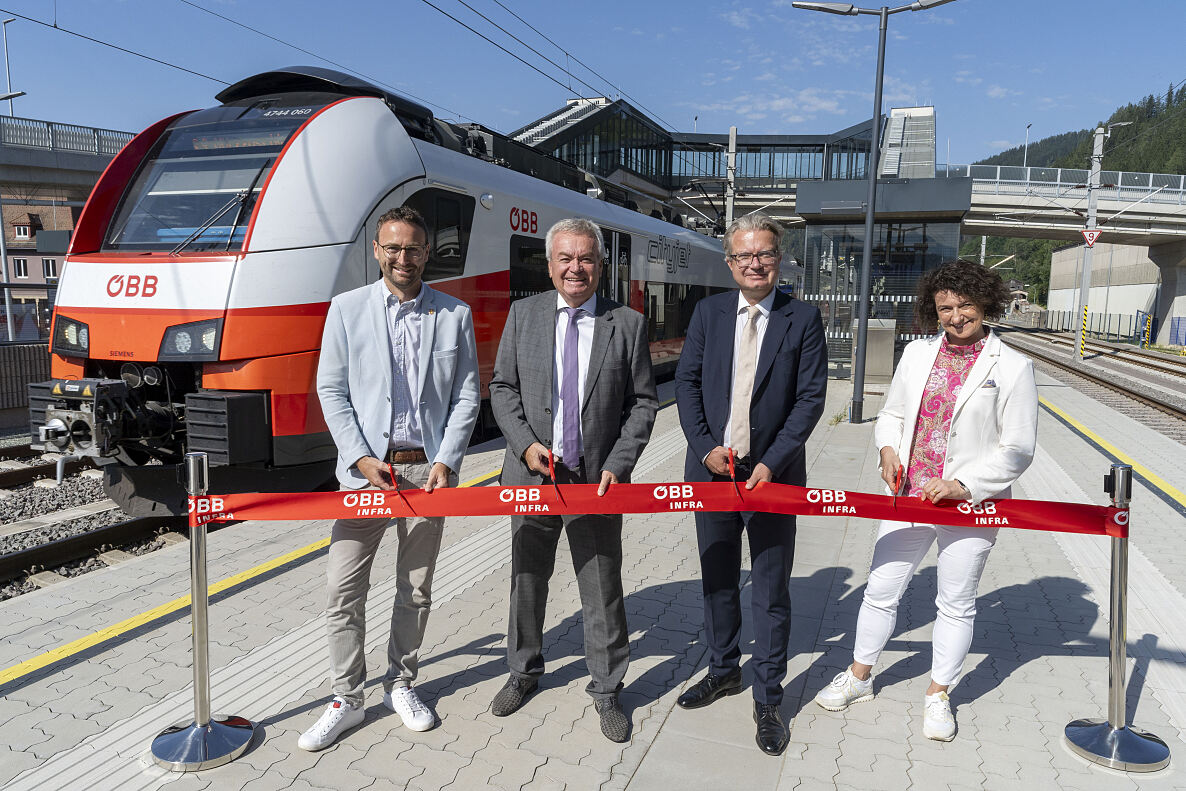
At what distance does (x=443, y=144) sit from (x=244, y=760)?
240 inches

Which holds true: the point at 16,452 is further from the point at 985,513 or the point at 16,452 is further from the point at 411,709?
the point at 985,513

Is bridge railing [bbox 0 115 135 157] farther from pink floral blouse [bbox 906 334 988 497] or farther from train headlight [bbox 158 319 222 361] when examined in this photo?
pink floral blouse [bbox 906 334 988 497]

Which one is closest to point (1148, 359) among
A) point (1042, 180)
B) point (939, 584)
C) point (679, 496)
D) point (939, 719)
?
point (1042, 180)

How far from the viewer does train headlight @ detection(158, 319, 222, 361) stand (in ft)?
17.9

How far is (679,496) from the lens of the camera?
3.36 meters

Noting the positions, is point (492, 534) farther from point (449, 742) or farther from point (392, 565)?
point (449, 742)

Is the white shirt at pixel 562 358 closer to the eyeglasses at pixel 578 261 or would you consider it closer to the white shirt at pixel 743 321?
the eyeglasses at pixel 578 261

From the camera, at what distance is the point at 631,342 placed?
10.9ft

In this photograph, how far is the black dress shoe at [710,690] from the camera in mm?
3498

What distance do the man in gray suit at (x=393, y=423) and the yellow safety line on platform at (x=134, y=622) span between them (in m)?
1.60

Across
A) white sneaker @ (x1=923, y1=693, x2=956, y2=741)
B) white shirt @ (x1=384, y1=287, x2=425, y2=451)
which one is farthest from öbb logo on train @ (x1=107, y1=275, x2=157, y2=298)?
white sneaker @ (x1=923, y1=693, x2=956, y2=741)

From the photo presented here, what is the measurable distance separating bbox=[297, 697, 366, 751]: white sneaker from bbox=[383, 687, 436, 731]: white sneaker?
14cm

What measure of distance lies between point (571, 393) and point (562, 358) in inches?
6.0

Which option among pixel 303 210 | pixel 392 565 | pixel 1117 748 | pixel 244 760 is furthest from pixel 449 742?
pixel 303 210
